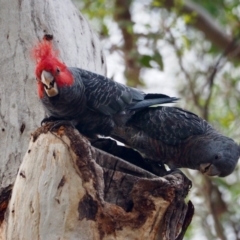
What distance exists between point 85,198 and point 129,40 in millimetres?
3824

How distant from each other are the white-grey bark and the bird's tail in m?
0.39

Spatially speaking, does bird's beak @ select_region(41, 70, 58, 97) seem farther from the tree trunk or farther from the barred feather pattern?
the barred feather pattern

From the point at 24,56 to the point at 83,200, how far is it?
1.15 m

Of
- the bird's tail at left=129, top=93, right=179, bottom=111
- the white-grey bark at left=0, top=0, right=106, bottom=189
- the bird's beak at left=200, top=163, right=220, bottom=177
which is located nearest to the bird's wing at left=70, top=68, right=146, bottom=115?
the bird's tail at left=129, top=93, right=179, bottom=111

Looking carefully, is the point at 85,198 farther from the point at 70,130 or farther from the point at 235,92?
the point at 235,92

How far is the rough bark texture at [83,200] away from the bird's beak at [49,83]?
437mm

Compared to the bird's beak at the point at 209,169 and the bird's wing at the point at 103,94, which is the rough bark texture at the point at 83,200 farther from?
the bird's beak at the point at 209,169

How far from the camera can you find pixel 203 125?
354 centimetres

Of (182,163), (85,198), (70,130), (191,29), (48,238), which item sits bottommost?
(48,238)

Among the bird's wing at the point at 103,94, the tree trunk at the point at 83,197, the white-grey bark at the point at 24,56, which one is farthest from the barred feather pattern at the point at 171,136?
the tree trunk at the point at 83,197

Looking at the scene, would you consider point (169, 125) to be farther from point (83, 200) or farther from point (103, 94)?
point (83, 200)

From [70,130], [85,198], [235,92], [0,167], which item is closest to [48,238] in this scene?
[85,198]

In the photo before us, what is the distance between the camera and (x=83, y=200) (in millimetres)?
2422

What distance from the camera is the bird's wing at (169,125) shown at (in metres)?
3.50
